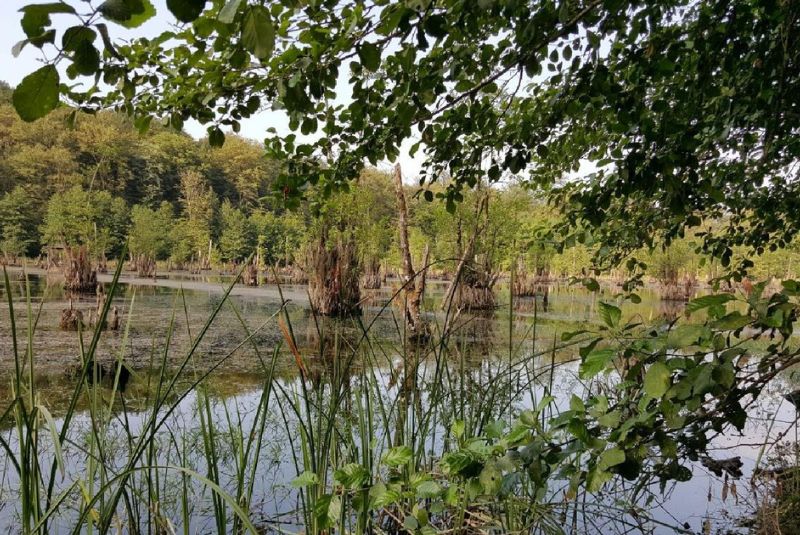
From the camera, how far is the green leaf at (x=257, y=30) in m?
0.48

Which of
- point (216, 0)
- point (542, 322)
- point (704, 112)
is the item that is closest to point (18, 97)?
point (216, 0)

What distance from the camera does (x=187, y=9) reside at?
1.56ft

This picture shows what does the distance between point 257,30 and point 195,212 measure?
35906mm

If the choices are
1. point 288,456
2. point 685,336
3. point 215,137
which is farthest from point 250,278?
point 685,336

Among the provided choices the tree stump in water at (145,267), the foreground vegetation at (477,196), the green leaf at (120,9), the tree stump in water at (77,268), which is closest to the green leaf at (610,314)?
the foreground vegetation at (477,196)

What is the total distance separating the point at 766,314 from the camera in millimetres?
718

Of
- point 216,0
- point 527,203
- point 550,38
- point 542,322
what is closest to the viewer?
point 216,0

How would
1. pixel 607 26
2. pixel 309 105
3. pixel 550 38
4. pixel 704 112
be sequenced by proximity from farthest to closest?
pixel 704 112, pixel 607 26, pixel 550 38, pixel 309 105

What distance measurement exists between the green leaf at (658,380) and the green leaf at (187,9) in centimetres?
73

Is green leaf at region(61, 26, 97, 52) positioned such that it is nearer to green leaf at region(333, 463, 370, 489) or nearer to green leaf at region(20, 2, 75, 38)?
green leaf at region(20, 2, 75, 38)

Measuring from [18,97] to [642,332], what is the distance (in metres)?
1.00

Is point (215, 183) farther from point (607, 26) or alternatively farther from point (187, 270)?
point (607, 26)

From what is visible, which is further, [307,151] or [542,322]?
[542,322]

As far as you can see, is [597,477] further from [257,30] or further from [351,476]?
[257,30]
